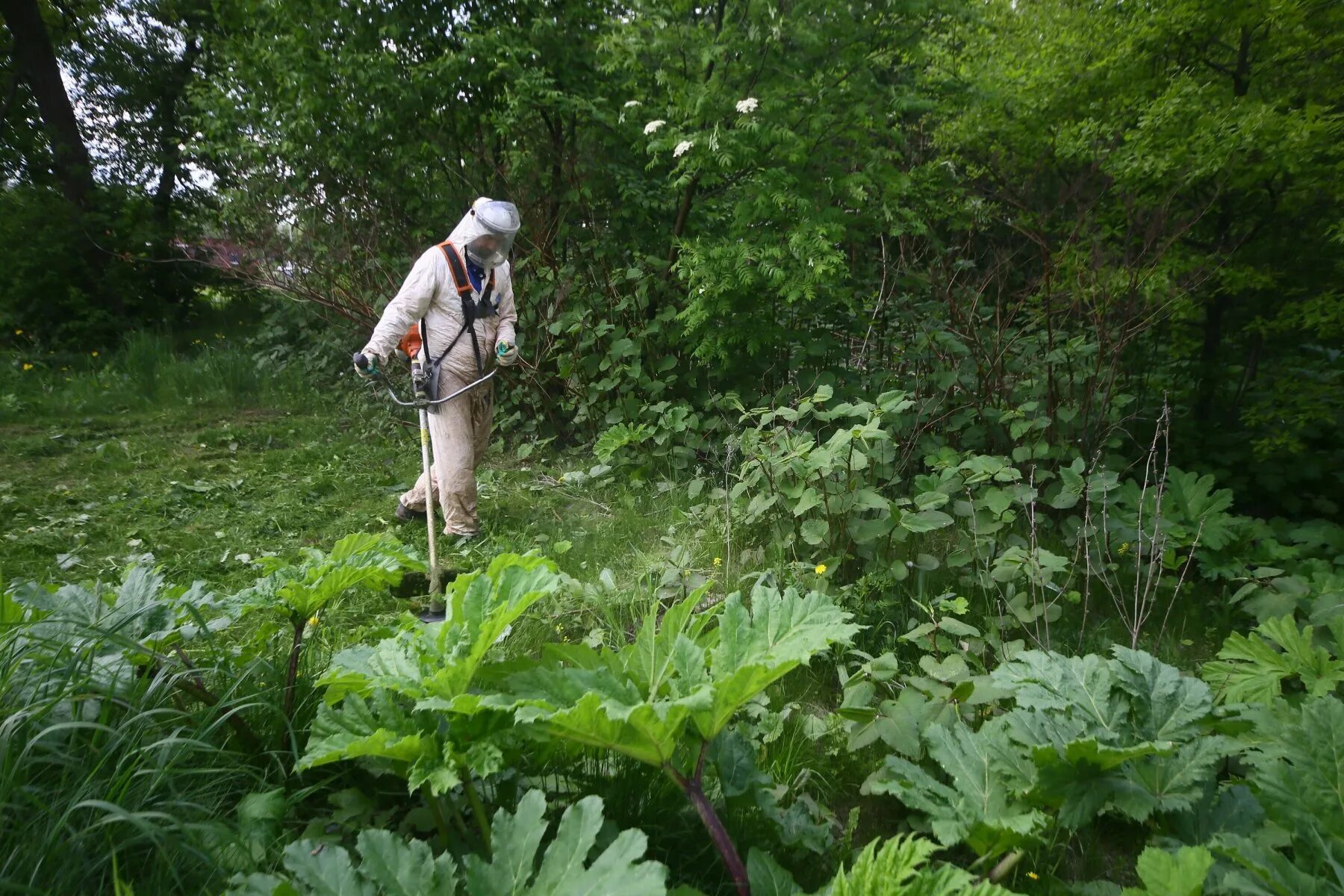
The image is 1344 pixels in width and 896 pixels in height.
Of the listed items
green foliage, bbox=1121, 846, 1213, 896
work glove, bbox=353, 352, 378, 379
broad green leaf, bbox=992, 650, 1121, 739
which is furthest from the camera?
work glove, bbox=353, 352, 378, 379

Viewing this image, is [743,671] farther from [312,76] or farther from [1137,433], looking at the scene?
[312,76]

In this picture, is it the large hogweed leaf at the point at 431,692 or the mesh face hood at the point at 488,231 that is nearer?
the large hogweed leaf at the point at 431,692

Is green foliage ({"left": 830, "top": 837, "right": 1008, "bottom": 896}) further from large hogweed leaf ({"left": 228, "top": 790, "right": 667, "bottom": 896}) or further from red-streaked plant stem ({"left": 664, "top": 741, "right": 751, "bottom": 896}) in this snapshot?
large hogweed leaf ({"left": 228, "top": 790, "right": 667, "bottom": 896})

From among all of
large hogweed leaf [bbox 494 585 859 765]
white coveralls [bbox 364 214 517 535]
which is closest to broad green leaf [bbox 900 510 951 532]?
large hogweed leaf [bbox 494 585 859 765]

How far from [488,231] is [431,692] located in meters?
3.25

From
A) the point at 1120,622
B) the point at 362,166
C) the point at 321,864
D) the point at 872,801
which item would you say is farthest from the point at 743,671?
the point at 362,166

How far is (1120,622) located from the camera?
3469mm

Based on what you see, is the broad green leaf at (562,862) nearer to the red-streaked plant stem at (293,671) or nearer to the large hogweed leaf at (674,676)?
the large hogweed leaf at (674,676)

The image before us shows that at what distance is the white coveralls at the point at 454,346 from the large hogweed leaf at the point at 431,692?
2.85 meters

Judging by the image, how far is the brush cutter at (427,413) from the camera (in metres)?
3.87

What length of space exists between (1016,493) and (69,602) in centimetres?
338

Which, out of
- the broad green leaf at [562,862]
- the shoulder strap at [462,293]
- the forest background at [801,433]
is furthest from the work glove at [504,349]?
the broad green leaf at [562,862]

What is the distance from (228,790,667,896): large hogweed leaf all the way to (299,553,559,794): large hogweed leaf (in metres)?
0.14

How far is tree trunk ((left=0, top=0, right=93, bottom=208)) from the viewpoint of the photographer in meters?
11.1
